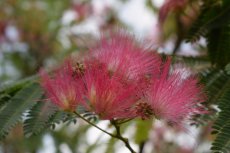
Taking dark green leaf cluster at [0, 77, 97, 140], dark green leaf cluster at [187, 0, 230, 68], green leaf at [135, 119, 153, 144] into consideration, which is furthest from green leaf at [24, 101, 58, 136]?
green leaf at [135, 119, 153, 144]

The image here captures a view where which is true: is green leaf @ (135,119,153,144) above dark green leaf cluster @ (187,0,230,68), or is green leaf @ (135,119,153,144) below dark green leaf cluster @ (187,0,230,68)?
below

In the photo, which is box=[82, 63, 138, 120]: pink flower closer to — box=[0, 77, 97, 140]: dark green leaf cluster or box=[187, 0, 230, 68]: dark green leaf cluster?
box=[0, 77, 97, 140]: dark green leaf cluster

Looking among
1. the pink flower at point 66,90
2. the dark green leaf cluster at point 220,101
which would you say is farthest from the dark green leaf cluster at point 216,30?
the pink flower at point 66,90

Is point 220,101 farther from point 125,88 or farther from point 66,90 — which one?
point 66,90

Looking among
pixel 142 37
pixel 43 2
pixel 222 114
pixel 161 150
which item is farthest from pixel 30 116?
pixel 43 2

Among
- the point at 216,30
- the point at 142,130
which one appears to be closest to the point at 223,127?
the point at 216,30

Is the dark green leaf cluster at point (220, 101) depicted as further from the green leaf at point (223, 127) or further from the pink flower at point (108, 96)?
the pink flower at point (108, 96)
